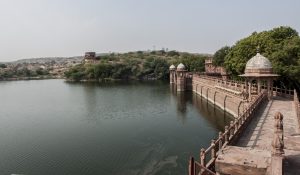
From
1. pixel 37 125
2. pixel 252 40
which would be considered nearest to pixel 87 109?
pixel 37 125

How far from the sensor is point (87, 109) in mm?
45906

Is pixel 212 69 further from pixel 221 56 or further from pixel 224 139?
pixel 224 139

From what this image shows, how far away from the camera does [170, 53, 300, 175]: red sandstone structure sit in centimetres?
914

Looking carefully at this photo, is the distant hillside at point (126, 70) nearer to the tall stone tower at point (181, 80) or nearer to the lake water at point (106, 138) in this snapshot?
the tall stone tower at point (181, 80)

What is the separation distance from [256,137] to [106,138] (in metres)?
16.6

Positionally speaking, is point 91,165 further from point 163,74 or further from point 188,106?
point 163,74

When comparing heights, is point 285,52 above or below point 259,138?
above

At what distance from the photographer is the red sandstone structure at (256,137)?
914cm

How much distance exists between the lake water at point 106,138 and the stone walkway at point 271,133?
5.87 meters

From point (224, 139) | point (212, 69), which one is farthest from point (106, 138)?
point (212, 69)

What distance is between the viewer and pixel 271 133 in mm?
16109

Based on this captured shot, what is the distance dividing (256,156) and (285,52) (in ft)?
77.4

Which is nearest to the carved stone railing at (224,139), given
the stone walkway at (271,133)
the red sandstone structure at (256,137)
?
the red sandstone structure at (256,137)

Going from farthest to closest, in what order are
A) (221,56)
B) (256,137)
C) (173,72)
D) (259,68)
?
(173,72) → (221,56) → (259,68) → (256,137)
